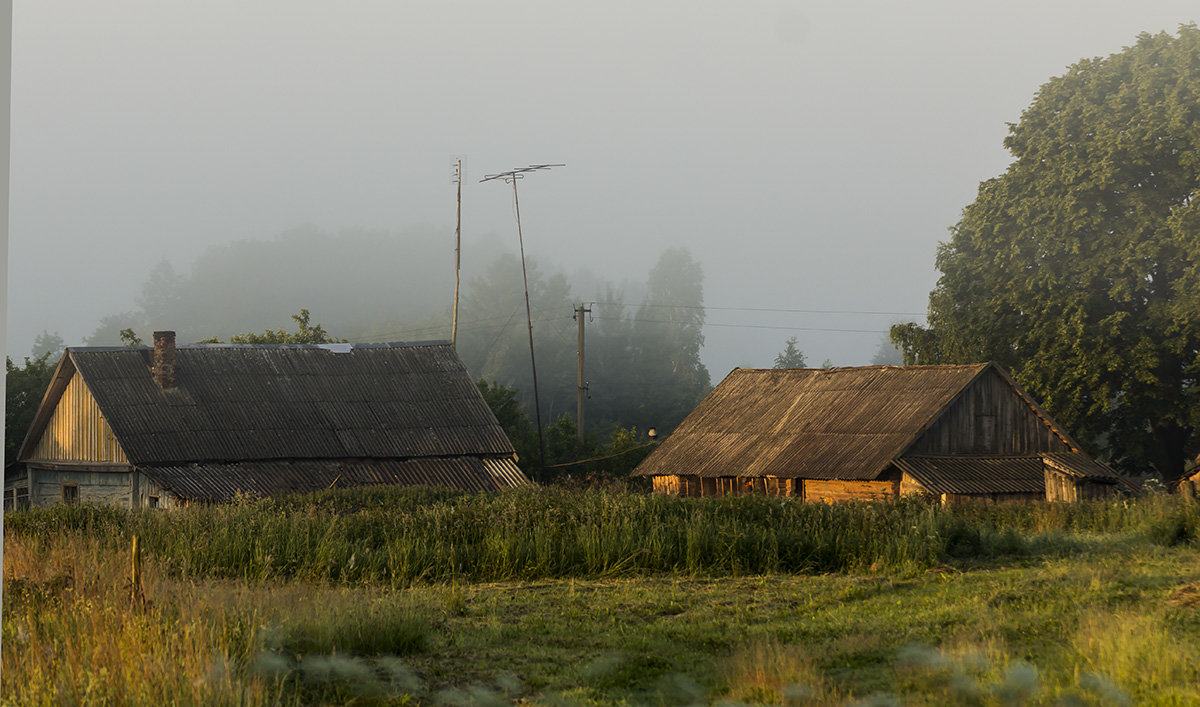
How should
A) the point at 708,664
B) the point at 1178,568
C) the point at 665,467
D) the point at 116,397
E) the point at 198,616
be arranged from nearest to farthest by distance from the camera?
the point at 198,616
the point at 708,664
the point at 1178,568
the point at 116,397
the point at 665,467

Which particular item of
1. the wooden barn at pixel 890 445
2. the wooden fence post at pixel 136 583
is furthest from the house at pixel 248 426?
the wooden fence post at pixel 136 583

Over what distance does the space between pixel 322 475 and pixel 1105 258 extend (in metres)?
25.2

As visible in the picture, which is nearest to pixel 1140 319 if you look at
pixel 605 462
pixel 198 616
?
pixel 605 462

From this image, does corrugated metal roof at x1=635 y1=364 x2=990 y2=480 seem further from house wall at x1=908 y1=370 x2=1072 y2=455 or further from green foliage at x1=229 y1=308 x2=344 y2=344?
green foliage at x1=229 y1=308 x2=344 y2=344

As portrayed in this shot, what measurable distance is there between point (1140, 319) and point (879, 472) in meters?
13.5

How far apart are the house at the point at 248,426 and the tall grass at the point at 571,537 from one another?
40.6 feet

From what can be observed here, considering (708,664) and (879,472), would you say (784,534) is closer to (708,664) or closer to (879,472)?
(708,664)

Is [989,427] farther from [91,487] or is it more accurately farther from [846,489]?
[91,487]

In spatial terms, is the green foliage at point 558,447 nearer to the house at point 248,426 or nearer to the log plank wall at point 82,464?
the house at point 248,426

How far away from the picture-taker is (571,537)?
15.4m

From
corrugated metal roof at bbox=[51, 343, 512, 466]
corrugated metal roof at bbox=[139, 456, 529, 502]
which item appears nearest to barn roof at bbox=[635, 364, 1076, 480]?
corrugated metal roof at bbox=[139, 456, 529, 502]

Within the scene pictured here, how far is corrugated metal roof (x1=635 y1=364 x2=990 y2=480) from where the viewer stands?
1190 inches

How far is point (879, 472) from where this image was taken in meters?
28.9

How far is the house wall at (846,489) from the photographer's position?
2938 centimetres
